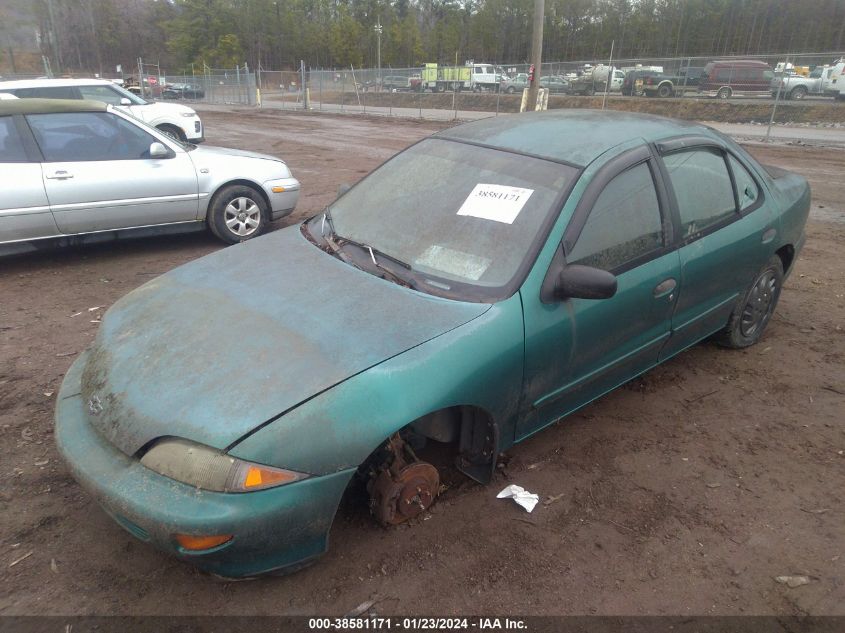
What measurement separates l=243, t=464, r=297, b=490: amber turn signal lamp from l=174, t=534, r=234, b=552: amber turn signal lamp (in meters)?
0.18

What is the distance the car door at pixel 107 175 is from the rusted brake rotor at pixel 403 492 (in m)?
4.64

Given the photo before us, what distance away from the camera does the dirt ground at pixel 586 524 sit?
7.25 feet

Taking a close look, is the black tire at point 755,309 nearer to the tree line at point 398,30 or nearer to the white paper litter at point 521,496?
the white paper litter at point 521,496

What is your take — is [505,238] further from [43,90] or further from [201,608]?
[43,90]

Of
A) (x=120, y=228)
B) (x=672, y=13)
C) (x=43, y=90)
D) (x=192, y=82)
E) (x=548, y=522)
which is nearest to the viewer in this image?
(x=548, y=522)

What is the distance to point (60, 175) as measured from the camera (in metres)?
5.48

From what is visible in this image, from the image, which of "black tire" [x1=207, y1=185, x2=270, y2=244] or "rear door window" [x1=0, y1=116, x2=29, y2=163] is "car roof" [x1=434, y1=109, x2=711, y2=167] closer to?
"black tire" [x1=207, y1=185, x2=270, y2=244]

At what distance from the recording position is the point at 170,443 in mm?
2035

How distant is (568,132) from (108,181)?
14.8 ft

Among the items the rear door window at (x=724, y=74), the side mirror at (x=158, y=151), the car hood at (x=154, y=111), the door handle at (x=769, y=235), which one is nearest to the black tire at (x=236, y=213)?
the side mirror at (x=158, y=151)

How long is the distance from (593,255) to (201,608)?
2172 millimetres

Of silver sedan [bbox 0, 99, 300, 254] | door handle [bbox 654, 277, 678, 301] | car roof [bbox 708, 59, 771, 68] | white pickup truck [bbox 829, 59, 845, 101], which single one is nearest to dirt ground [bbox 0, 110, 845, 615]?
door handle [bbox 654, 277, 678, 301]

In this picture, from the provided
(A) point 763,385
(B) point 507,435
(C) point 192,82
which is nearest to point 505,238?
(B) point 507,435

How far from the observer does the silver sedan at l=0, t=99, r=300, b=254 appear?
5.39 metres
